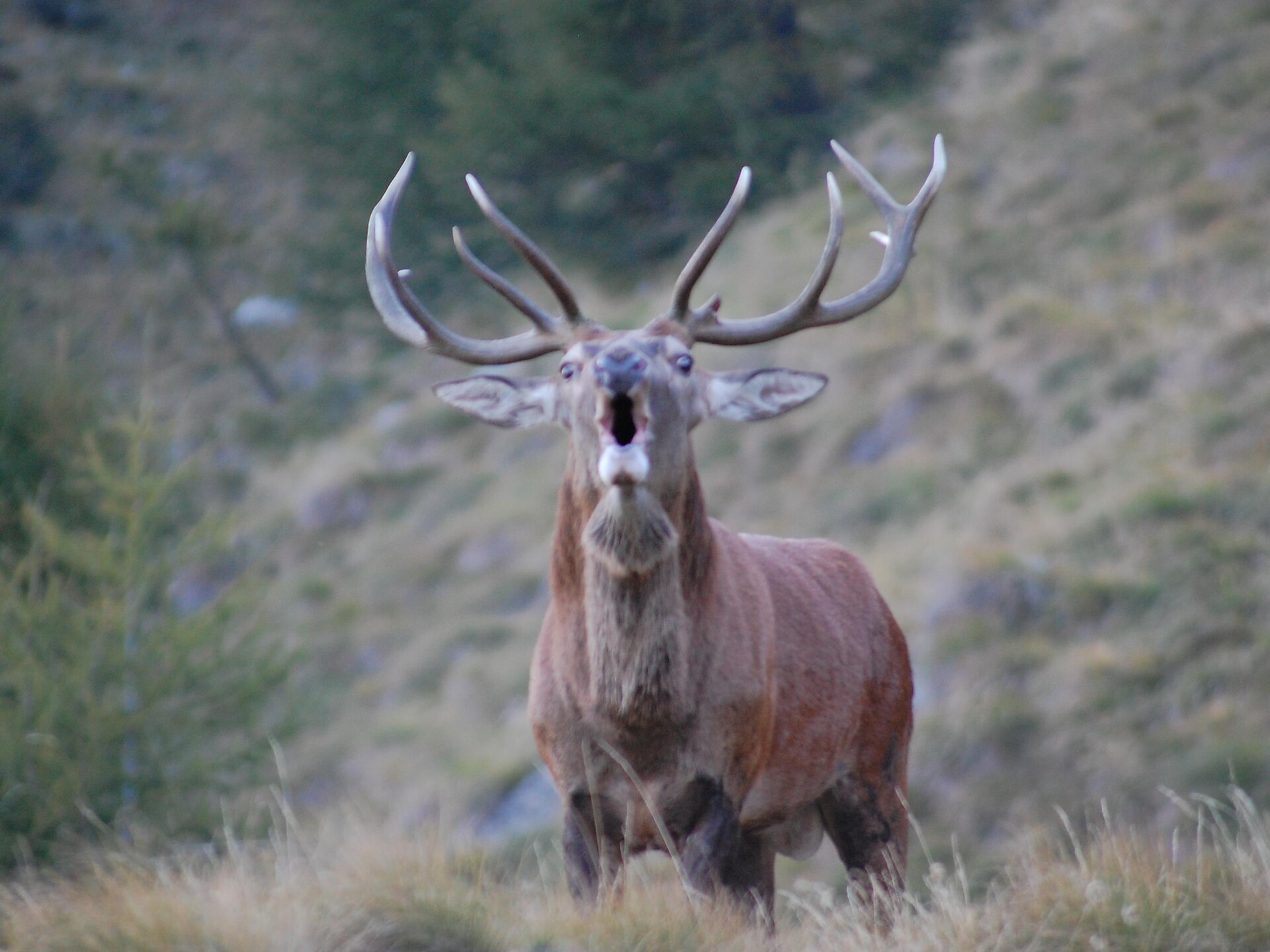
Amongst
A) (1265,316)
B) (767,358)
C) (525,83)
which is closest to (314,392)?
(525,83)

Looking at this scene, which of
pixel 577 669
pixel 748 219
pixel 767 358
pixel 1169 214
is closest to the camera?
pixel 577 669

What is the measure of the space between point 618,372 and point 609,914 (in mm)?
1704

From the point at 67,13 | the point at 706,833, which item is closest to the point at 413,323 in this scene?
the point at 706,833

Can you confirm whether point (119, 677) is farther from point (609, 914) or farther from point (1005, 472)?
point (1005, 472)

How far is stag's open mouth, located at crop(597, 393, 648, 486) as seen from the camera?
501cm

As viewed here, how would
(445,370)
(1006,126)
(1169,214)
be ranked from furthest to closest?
(445,370) → (1006,126) → (1169,214)

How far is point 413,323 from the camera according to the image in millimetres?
5887

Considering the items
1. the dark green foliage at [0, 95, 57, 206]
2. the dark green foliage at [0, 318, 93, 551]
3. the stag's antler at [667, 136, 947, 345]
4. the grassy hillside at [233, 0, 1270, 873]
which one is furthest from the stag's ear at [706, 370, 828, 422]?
the dark green foliage at [0, 95, 57, 206]

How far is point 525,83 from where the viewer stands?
75.0 feet

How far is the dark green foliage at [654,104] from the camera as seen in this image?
2208 cm

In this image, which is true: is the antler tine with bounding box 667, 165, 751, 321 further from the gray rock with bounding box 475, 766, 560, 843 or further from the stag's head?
the gray rock with bounding box 475, 766, 560, 843

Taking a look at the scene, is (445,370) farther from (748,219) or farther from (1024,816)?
(1024,816)

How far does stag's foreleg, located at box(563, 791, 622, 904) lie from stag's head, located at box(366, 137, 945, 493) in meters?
1.07

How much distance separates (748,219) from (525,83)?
3.90 meters
